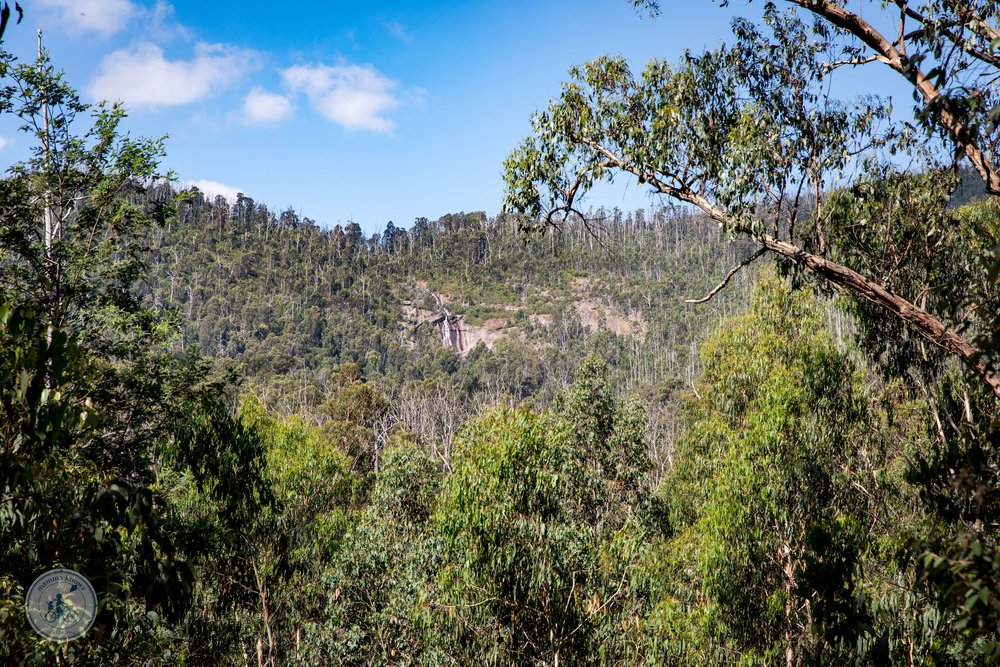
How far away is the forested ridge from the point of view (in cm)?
306

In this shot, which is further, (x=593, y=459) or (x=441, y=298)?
(x=441, y=298)

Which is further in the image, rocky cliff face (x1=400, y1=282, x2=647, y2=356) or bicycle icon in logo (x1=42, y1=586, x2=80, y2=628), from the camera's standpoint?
rocky cliff face (x1=400, y1=282, x2=647, y2=356)


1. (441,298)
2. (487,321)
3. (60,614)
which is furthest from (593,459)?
(441,298)

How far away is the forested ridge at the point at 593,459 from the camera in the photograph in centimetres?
306

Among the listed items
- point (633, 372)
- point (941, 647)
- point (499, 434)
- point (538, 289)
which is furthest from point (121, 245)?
point (538, 289)

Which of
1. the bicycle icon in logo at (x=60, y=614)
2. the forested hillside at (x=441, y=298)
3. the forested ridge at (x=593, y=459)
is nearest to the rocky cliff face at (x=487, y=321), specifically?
the forested hillside at (x=441, y=298)

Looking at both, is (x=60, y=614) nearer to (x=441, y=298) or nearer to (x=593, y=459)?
(x=593, y=459)

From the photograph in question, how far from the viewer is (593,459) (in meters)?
18.4

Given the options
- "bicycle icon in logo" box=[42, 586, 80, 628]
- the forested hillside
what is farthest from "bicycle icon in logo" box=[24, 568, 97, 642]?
the forested hillside

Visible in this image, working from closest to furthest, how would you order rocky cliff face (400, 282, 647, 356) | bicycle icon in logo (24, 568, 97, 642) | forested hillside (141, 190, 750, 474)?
bicycle icon in logo (24, 568, 97, 642) < forested hillside (141, 190, 750, 474) < rocky cliff face (400, 282, 647, 356)

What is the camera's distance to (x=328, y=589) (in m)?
14.5

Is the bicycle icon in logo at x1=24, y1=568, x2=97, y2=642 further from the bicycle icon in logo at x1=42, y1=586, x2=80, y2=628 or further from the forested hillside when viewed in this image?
the forested hillside

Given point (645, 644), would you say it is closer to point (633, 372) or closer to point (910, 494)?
point (910, 494)

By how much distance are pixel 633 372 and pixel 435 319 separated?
36869mm
